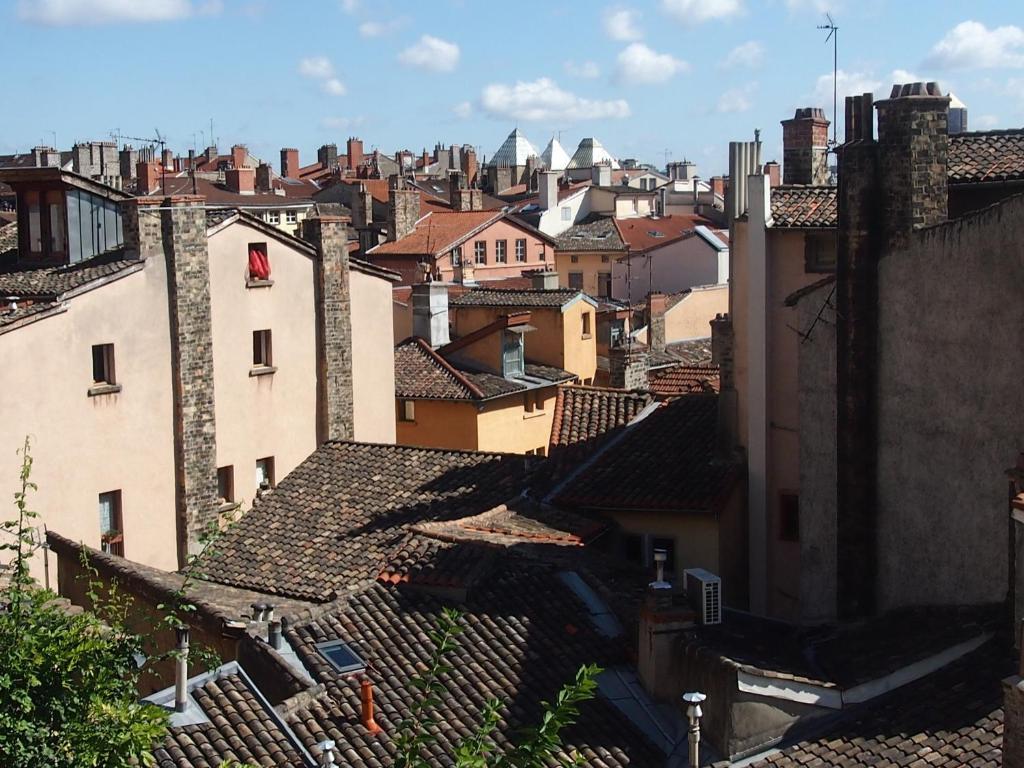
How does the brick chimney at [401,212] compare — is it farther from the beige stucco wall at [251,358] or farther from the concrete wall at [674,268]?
the beige stucco wall at [251,358]

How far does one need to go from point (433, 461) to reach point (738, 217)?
632cm

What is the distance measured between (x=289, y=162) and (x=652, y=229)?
26.3 meters

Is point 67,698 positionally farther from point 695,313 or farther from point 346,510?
point 695,313

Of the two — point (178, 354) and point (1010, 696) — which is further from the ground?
point (178, 354)

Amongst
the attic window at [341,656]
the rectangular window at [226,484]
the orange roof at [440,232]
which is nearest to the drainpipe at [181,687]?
the attic window at [341,656]

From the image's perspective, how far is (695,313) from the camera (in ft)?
157

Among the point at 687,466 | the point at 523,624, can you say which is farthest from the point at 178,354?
the point at 523,624

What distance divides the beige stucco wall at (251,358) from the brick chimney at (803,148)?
973 cm

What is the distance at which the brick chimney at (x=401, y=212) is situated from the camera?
6134 centimetres

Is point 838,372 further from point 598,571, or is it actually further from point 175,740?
point 175,740

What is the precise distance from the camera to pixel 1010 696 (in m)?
11.4

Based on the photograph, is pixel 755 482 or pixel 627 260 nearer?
pixel 755 482

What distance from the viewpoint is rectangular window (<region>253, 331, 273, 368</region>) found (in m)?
29.0

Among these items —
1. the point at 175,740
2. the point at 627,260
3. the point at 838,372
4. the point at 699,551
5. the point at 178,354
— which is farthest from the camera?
the point at 627,260
